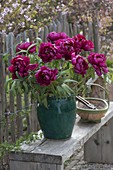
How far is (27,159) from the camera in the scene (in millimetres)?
2791

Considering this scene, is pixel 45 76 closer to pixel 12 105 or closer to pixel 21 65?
pixel 21 65

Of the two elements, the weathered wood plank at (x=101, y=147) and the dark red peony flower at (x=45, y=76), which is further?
the weathered wood plank at (x=101, y=147)

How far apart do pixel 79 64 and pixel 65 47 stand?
16 centimetres

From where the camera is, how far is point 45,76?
2678mm

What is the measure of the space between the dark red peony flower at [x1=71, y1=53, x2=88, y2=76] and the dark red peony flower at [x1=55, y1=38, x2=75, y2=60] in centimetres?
5

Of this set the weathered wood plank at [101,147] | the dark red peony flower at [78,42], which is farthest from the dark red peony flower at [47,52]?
the weathered wood plank at [101,147]

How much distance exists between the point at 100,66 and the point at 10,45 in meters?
1.04

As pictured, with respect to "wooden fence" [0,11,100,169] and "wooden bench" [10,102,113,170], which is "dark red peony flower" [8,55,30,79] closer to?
"wooden bench" [10,102,113,170]

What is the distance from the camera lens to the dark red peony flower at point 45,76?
8.78 feet

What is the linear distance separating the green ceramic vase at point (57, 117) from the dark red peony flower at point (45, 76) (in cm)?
19

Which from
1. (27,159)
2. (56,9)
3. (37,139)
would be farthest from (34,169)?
(56,9)

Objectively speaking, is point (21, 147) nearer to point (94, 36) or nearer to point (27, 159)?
point (27, 159)

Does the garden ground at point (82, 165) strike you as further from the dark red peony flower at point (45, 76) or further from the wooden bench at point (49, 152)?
the dark red peony flower at point (45, 76)

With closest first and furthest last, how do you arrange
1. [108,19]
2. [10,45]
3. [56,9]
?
[10,45] < [56,9] < [108,19]
